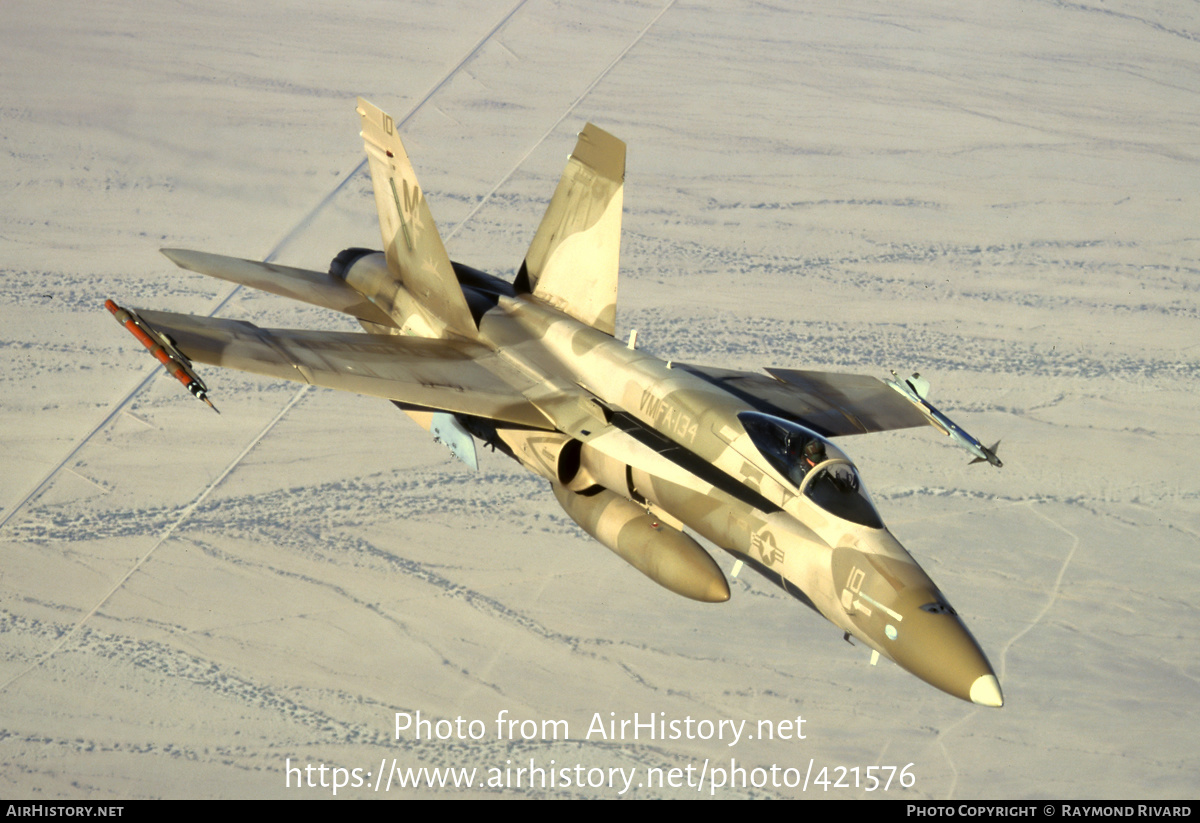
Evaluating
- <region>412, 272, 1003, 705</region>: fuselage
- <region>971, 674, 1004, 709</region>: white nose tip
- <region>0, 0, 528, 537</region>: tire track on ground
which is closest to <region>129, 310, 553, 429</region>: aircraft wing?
<region>412, 272, 1003, 705</region>: fuselage

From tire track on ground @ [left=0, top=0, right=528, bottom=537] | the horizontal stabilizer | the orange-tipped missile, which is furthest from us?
tire track on ground @ [left=0, top=0, right=528, bottom=537]

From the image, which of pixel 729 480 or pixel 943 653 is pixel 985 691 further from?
pixel 729 480

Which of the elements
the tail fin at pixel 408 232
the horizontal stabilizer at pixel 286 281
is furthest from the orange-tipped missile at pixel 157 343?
the tail fin at pixel 408 232

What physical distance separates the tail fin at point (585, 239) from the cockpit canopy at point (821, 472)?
17.8 feet

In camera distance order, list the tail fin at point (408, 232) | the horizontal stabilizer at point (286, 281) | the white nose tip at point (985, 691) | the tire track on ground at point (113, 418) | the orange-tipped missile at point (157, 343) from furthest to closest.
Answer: the tire track on ground at point (113, 418) < the horizontal stabilizer at point (286, 281) < the tail fin at point (408, 232) < the orange-tipped missile at point (157, 343) < the white nose tip at point (985, 691)

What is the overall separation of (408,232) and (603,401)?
511cm

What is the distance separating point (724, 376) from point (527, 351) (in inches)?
124

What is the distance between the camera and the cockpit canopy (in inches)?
715

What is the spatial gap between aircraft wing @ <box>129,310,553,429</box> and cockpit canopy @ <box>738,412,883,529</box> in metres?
4.01

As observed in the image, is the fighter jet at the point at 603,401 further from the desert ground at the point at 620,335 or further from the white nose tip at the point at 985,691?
the desert ground at the point at 620,335

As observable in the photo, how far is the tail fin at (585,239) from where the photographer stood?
23.6 meters

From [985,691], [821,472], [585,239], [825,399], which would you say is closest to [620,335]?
[585,239]

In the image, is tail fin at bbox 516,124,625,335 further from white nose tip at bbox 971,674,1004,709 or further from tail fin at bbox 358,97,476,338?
white nose tip at bbox 971,674,1004,709

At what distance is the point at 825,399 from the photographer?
906 inches
